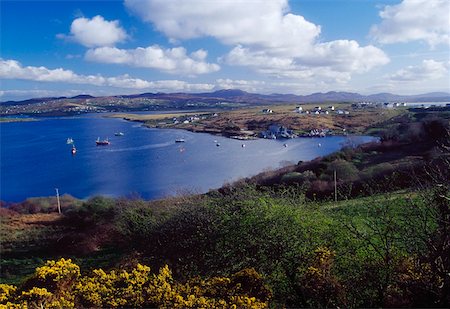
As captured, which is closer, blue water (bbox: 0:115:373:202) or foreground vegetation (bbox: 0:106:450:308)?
foreground vegetation (bbox: 0:106:450:308)

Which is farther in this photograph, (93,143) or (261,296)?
(93,143)

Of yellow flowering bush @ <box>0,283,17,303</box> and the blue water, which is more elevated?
yellow flowering bush @ <box>0,283,17,303</box>

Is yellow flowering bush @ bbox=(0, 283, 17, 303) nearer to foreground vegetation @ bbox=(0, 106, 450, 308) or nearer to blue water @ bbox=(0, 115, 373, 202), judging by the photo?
foreground vegetation @ bbox=(0, 106, 450, 308)

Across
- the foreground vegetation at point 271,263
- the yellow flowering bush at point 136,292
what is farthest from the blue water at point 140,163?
the yellow flowering bush at point 136,292

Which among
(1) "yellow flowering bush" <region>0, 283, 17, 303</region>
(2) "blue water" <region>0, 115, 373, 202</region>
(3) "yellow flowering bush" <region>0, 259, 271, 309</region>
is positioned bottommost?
(2) "blue water" <region>0, 115, 373, 202</region>

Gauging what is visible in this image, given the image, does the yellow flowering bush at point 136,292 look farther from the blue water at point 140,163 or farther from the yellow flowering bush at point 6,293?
the blue water at point 140,163

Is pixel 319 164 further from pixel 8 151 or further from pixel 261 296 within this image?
pixel 8 151

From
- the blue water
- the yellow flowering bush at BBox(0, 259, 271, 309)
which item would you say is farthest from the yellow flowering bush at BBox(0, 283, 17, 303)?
the blue water

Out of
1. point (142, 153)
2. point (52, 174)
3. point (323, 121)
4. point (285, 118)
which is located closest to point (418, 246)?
point (52, 174)
